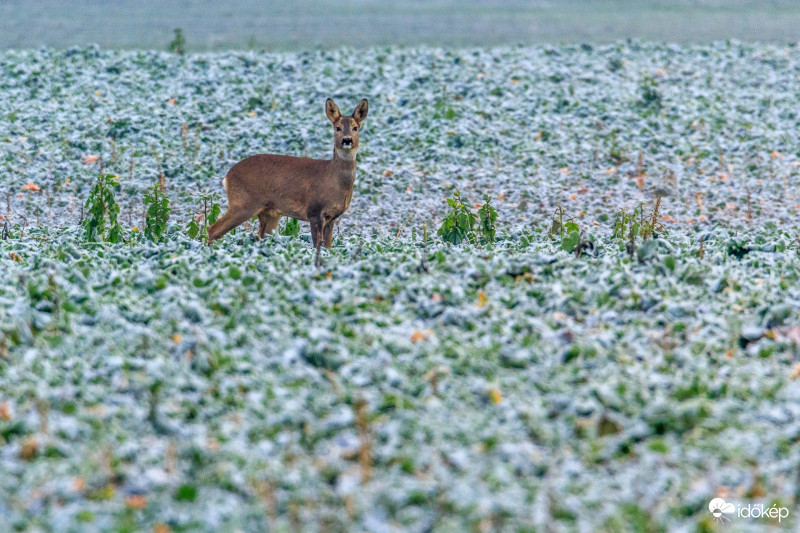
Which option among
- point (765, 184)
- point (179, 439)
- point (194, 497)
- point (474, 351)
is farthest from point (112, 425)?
point (765, 184)

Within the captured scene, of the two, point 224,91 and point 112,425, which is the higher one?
point 224,91

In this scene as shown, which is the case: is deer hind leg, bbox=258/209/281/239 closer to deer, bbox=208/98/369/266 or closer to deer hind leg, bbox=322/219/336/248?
deer, bbox=208/98/369/266

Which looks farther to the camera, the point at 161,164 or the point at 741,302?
the point at 161,164

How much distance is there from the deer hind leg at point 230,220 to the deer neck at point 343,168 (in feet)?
3.47

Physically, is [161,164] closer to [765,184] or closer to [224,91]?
[224,91]

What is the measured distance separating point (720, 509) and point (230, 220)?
283 inches

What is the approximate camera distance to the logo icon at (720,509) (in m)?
4.53

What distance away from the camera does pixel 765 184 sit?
15.3 m

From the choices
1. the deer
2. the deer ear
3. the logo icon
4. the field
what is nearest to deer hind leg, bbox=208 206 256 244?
the deer

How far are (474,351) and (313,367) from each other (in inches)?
44.7

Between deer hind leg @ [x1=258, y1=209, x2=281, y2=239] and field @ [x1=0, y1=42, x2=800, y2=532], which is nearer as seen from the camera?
field @ [x1=0, y1=42, x2=800, y2=532]

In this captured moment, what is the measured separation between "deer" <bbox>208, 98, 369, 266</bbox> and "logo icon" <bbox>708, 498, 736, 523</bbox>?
636 cm

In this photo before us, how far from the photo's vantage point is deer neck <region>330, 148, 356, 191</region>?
10414mm

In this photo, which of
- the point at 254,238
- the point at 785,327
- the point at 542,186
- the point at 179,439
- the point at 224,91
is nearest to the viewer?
the point at 179,439
